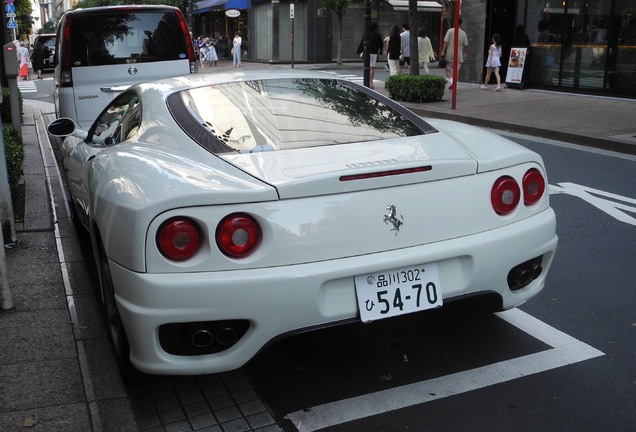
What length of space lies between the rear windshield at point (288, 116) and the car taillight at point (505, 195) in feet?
1.95

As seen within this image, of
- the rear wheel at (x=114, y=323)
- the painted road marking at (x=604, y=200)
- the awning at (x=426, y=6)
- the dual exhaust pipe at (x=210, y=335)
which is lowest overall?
the painted road marking at (x=604, y=200)

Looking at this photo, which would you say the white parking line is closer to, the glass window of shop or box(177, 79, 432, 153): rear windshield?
box(177, 79, 432, 153): rear windshield

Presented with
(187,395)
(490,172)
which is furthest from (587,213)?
(187,395)

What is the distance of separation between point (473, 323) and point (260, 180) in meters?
1.79

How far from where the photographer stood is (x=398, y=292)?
3201mm

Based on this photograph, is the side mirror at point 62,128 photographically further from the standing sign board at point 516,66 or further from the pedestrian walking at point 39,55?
the pedestrian walking at point 39,55

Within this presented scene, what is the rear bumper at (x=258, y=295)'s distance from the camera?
2959 mm

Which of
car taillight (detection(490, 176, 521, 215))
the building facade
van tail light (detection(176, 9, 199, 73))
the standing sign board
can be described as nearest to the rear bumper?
car taillight (detection(490, 176, 521, 215))

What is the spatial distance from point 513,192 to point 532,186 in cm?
20

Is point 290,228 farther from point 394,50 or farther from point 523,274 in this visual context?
point 394,50

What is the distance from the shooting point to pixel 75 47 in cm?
977

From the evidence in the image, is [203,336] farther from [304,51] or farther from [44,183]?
[304,51]

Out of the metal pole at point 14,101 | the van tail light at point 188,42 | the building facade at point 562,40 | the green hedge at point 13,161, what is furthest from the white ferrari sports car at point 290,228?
the building facade at point 562,40

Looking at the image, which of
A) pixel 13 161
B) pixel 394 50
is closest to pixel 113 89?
Result: pixel 13 161
